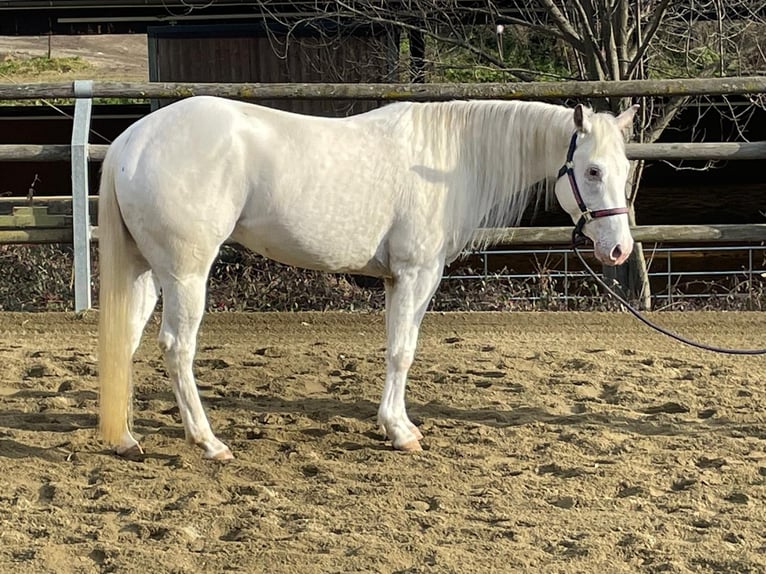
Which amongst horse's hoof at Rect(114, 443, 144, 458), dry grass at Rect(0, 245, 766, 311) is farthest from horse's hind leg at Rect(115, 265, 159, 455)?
dry grass at Rect(0, 245, 766, 311)

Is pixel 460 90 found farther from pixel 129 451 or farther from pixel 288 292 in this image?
pixel 129 451

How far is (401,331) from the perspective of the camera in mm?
4316

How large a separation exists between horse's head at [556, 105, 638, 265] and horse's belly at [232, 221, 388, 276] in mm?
915

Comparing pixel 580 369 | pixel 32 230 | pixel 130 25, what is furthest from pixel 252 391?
pixel 130 25

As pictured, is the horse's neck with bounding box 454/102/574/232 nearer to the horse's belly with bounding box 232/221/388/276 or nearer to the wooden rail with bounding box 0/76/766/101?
the horse's belly with bounding box 232/221/388/276

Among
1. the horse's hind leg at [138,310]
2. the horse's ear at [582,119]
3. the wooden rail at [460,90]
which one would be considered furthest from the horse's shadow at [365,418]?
the wooden rail at [460,90]

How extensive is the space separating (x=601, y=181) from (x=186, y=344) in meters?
1.88

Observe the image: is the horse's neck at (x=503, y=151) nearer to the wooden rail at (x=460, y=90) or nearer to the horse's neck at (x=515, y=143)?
A: the horse's neck at (x=515, y=143)

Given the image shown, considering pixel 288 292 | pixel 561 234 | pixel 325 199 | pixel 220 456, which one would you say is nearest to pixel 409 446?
pixel 220 456

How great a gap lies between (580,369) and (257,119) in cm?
242

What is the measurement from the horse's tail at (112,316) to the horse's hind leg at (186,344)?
0.18 meters

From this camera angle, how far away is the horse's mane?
4305 millimetres

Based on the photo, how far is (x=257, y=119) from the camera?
4.06 m

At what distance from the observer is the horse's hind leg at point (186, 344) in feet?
12.9
